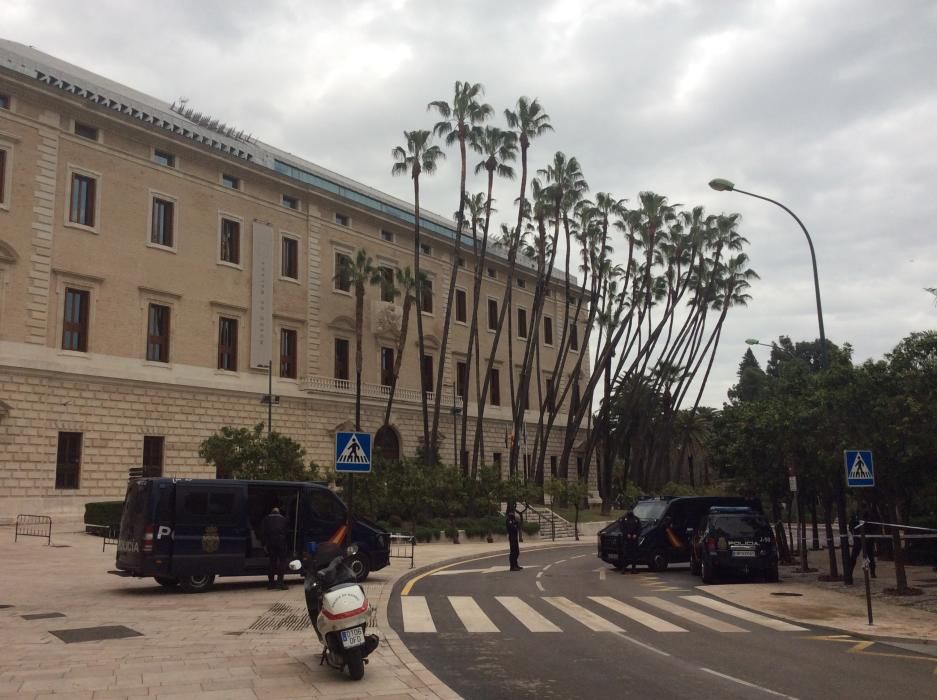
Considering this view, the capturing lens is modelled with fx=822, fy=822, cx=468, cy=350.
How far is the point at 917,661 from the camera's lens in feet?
30.6

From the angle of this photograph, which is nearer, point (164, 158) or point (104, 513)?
point (104, 513)

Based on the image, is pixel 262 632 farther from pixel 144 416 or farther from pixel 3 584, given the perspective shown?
pixel 144 416

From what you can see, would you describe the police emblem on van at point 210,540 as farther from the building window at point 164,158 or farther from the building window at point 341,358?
the building window at point 341,358

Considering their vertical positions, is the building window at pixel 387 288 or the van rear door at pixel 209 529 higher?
the building window at pixel 387 288

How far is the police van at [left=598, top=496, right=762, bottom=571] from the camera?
21.2m

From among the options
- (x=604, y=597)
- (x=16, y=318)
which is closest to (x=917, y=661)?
(x=604, y=597)

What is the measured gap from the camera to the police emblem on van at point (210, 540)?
14727 millimetres

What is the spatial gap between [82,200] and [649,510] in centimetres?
2761

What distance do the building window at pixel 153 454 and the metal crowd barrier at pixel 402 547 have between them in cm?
1246

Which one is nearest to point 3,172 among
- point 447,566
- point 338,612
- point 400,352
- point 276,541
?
point 400,352

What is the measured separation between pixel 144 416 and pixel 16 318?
664 centimetres

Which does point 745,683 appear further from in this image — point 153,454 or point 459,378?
point 459,378

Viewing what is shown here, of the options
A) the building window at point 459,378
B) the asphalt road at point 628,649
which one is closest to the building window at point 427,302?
the building window at point 459,378

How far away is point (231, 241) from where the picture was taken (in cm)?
4222
